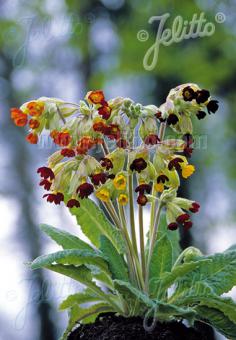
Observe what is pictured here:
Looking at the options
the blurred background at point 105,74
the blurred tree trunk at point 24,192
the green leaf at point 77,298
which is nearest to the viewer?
the green leaf at point 77,298

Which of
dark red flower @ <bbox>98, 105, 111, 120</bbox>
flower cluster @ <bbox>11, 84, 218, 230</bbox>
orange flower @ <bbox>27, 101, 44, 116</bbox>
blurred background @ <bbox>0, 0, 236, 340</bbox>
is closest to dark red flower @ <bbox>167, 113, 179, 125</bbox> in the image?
flower cluster @ <bbox>11, 84, 218, 230</bbox>

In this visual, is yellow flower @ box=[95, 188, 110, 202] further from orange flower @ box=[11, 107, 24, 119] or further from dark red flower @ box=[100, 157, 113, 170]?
orange flower @ box=[11, 107, 24, 119]

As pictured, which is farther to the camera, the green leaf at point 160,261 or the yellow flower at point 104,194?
the green leaf at point 160,261

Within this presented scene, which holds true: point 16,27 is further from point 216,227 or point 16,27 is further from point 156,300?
point 156,300

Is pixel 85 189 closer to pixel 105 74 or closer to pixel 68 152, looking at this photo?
pixel 68 152

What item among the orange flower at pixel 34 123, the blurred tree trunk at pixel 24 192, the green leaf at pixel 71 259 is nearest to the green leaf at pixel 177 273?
the green leaf at pixel 71 259

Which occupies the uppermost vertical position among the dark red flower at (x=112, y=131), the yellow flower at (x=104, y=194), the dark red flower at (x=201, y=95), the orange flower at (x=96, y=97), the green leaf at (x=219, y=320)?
the dark red flower at (x=201, y=95)

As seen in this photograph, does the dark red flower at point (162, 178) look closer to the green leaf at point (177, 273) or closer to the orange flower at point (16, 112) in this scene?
the green leaf at point (177, 273)

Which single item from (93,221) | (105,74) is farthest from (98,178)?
(105,74)
